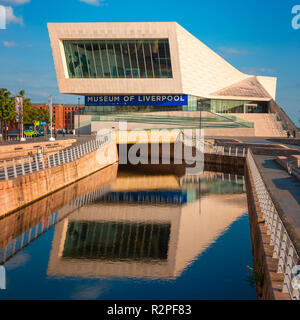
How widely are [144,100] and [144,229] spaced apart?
2053 inches

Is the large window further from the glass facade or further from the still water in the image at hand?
the still water

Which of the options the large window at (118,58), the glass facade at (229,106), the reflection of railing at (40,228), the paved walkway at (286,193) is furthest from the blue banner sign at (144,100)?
the paved walkway at (286,193)

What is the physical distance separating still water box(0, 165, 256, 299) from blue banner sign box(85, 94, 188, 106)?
41160 mm

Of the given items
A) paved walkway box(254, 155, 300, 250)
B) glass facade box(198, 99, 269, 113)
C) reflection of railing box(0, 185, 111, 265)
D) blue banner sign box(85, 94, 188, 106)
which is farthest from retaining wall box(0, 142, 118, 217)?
glass facade box(198, 99, 269, 113)

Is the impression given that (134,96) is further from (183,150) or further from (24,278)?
(24,278)

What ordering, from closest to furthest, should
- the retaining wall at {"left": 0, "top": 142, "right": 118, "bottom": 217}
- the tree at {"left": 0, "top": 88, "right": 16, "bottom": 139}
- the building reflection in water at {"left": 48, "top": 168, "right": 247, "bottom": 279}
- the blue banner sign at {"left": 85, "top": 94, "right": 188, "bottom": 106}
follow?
the building reflection in water at {"left": 48, "top": 168, "right": 247, "bottom": 279} < the retaining wall at {"left": 0, "top": 142, "right": 118, "bottom": 217} < the tree at {"left": 0, "top": 88, "right": 16, "bottom": 139} < the blue banner sign at {"left": 85, "top": 94, "right": 188, "bottom": 106}

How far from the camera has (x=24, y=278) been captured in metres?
14.3

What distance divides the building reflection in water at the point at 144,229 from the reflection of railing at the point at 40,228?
48 centimetres

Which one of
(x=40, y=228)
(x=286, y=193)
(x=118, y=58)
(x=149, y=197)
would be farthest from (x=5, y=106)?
(x=286, y=193)

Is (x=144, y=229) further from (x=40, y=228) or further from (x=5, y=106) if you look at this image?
(x=5, y=106)

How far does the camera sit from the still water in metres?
13.6

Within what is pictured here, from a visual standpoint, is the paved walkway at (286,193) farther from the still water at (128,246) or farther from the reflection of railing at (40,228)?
the reflection of railing at (40,228)

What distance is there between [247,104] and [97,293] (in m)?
76.6
